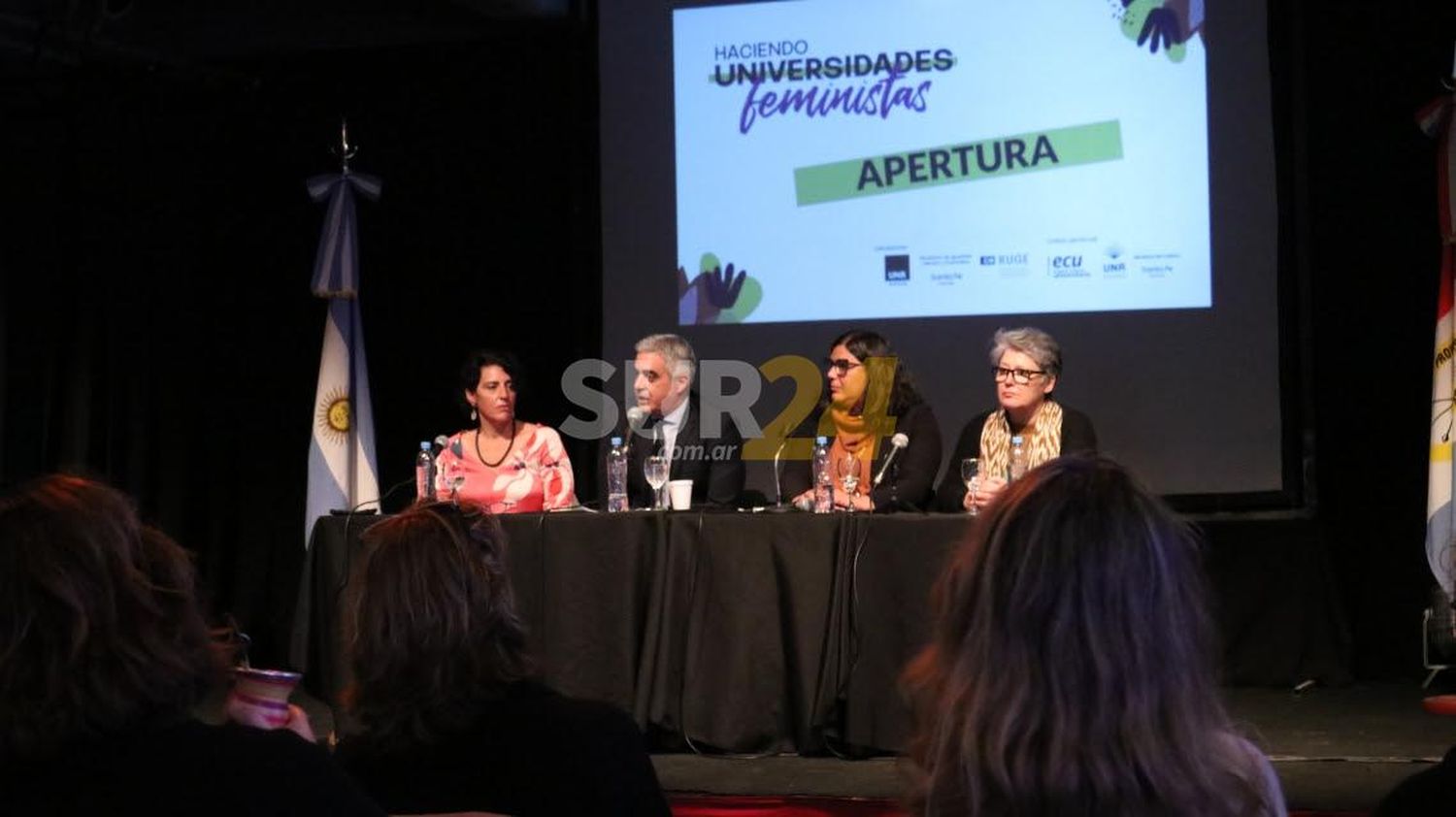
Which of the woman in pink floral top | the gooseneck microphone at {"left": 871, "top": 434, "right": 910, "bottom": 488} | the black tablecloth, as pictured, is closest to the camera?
the black tablecloth

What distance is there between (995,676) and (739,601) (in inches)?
117

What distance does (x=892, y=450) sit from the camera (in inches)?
179

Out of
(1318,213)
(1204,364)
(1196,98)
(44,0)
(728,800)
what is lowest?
(728,800)

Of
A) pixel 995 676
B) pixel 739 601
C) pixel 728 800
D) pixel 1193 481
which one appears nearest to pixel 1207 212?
pixel 1193 481

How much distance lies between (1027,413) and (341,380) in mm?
2637

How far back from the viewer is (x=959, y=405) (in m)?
5.52

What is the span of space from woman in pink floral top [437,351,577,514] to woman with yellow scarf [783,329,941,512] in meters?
0.72

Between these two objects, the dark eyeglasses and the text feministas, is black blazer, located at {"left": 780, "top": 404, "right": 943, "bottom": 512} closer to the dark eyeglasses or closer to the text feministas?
the dark eyeglasses

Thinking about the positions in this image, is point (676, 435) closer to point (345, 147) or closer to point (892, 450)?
point (892, 450)

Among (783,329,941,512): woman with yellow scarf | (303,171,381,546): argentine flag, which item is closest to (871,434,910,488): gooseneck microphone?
(783,329,941,512): woman with yellow scarf

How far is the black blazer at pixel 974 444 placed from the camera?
4.45m

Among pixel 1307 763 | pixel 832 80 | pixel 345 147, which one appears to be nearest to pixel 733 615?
pixel 1307 763

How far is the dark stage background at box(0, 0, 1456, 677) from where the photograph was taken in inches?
241

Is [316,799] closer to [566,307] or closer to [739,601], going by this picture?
[739,601]
